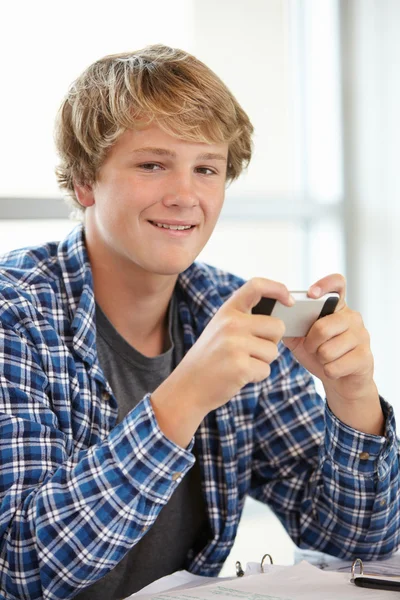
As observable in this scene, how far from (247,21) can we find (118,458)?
204cm

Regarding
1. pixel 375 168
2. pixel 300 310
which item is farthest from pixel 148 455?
pixel 375 168

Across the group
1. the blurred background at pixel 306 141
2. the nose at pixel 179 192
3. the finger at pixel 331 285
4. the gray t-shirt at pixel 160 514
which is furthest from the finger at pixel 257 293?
the blurred background at pixel 306 141

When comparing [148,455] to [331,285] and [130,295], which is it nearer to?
[331,285]

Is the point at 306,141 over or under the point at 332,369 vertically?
over

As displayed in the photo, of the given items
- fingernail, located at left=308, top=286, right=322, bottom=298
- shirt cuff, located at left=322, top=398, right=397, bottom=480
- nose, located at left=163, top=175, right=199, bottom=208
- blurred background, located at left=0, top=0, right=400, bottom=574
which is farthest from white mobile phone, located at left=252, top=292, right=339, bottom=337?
blurred background, located at left=0, top=0, right=400, bottom=574

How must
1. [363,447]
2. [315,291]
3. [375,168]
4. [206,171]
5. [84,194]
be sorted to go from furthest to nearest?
1. [375,168]
2. [84,194]
3. [206,171]
4. [363,447]
5. [315,291]

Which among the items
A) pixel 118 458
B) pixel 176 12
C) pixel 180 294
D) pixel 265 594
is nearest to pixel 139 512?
pixel 118 458

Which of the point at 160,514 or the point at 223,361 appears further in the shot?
the point at 160,514

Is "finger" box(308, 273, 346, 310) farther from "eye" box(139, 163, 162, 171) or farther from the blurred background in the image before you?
the blurred background

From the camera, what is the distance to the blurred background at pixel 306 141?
2.69 m

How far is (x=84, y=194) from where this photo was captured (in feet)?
4.85

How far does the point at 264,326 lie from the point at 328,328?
0.47ft

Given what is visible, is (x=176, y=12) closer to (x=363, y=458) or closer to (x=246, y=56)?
(x=246, y=56)

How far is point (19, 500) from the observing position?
3.64 ft
